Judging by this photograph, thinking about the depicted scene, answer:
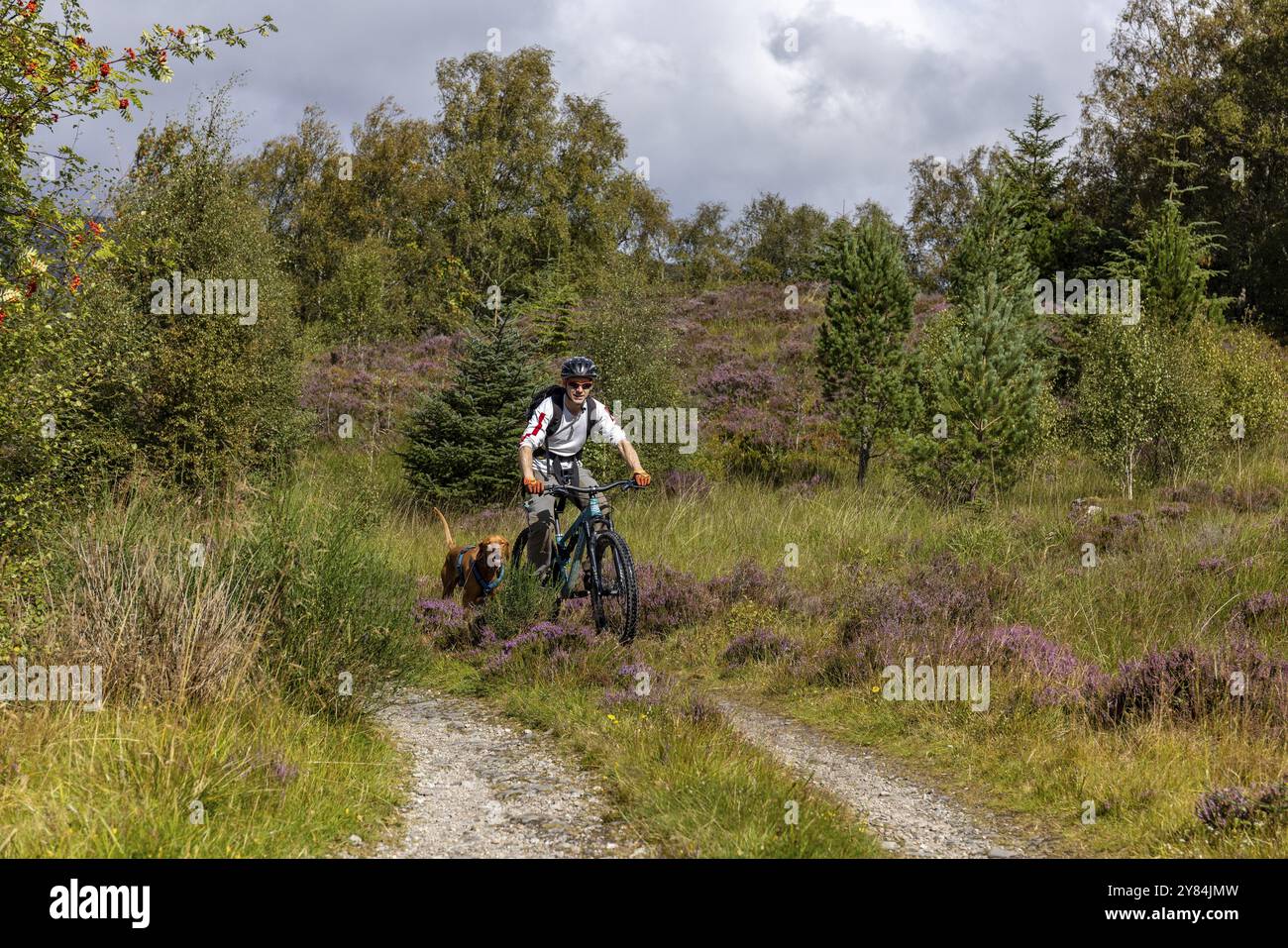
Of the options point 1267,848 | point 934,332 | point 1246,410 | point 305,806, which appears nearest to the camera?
point 1267,848

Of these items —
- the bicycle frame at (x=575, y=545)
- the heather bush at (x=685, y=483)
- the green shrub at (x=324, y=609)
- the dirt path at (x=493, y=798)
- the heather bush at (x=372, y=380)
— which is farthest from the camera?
the heather bush at (x=372, y=380)

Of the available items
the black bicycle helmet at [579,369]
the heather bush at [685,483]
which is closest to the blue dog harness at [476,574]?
the black bicycle helmet at [579,369]

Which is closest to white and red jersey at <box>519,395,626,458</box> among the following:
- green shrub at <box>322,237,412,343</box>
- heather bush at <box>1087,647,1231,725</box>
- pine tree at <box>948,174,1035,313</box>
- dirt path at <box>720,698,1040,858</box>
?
dirt path at <box>720,698,1040,858</box>

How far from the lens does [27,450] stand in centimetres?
468

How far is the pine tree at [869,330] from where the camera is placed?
1953 cm

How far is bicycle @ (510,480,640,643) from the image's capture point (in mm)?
7711

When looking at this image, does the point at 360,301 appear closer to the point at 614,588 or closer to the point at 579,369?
the point at 579,369

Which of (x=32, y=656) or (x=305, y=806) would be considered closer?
(x=305, y=806)

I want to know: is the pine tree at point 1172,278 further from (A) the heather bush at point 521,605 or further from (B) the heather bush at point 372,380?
(A) the heather bush at point 521,605

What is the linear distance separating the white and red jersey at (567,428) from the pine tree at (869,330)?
1220cm

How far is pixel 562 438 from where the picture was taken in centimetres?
834

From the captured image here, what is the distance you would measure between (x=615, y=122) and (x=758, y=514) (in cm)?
3687

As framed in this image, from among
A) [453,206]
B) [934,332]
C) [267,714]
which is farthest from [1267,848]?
[453,206]

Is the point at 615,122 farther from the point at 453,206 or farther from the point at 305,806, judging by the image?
→ the point at 305,806
